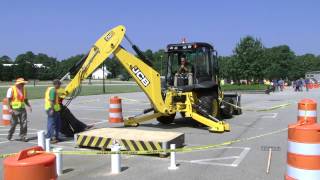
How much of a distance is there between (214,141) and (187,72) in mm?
4547

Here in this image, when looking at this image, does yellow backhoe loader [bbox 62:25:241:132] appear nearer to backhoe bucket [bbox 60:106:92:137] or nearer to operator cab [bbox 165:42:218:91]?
operator cab [bbox 165:42:218:91]

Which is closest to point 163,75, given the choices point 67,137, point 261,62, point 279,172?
point 67,137

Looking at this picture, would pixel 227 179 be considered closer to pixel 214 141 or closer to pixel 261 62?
pixel 214 141

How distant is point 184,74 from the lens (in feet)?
53.3

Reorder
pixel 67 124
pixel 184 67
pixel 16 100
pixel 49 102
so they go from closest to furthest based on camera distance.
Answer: pixel 49 102 < pixel 16 100 < pixel 67 124 < pixel 184 67

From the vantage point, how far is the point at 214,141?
12.2 m

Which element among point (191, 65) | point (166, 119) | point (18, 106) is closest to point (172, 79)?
point (191, 65)

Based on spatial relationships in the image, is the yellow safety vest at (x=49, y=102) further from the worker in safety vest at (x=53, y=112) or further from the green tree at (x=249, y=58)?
the green tree at (x=249, y=58)

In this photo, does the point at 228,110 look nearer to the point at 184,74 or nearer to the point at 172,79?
the point at 172,79

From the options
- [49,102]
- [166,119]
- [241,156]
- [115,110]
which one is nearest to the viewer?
[241,156]

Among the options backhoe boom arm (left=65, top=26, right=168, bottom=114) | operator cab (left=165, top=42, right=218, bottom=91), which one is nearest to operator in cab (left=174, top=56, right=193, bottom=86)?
operator cab (left=165, top=42, right=218, bottom=91)

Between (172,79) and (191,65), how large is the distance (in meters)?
0.90

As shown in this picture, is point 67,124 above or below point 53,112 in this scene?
below

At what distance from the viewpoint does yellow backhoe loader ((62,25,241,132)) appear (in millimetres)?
13318
